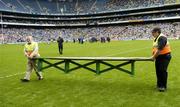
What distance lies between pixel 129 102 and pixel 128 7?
9456 cm

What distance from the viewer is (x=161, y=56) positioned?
10.2m

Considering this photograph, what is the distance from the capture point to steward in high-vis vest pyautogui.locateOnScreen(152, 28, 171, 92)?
9984mm

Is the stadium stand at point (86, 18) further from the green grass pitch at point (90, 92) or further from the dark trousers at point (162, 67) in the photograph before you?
the dark trousers at point (162, 67)

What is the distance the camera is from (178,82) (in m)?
11.9

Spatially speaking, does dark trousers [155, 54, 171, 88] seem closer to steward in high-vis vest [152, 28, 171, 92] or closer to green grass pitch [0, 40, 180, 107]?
steward in high-vis vest [152, 28, 171, 92]

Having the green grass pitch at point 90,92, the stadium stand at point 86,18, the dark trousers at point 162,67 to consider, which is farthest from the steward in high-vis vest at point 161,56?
the stadium stand at point 86,18

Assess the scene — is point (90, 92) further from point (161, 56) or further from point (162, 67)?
point (161, 56)

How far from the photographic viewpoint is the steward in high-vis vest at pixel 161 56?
393 inches

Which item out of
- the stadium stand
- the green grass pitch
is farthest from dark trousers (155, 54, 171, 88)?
the stadium stand

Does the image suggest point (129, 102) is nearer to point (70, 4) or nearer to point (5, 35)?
point (5, 35)

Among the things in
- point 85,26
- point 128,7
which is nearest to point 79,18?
point 85,26

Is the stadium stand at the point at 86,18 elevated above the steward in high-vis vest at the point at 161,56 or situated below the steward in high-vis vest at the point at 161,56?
above

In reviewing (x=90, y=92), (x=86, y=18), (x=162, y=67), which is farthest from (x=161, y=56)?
(x=86, y=18)

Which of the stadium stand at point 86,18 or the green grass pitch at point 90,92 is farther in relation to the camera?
the stadium stand at point 86,18
